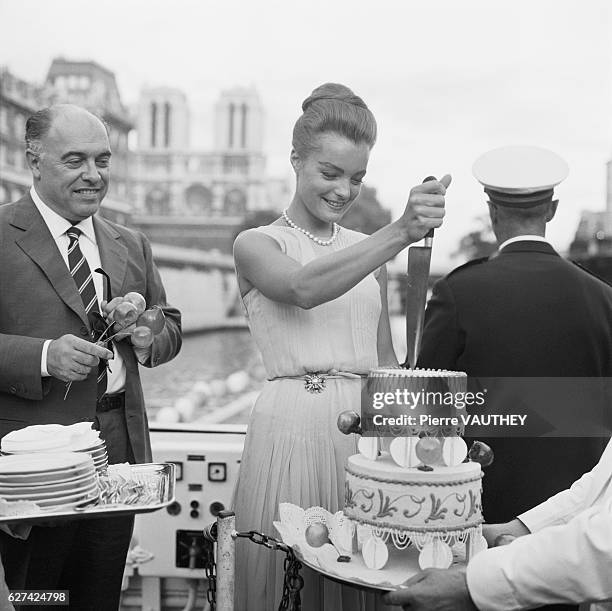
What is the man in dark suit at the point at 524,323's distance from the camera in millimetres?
1691

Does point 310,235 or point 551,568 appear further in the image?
point 310,235

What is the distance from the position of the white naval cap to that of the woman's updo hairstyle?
1.14 ft

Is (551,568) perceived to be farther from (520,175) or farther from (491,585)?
(520,175)

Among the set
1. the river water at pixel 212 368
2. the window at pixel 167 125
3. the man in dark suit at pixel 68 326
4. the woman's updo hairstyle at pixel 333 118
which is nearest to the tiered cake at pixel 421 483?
the woman's updo hairstyle at pixel 333 118

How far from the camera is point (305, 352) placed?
1607 mm

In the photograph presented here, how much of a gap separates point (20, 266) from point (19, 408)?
0.35 metres

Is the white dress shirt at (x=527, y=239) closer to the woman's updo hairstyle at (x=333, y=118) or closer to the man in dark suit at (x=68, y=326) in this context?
the woman's updo hairstyle at (x=333, y=118)

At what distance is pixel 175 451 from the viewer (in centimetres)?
260

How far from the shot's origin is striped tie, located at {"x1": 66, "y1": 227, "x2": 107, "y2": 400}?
1811 millimetres

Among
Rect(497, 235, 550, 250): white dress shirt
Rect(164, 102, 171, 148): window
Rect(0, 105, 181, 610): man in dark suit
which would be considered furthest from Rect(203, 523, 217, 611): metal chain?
Rect(164, 102, 171, 148): window

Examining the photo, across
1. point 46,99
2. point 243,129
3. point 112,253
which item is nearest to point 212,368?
point 46,99

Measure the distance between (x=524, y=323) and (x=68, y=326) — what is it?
111 centimetres

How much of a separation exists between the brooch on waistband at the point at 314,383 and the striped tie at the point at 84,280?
0.57m

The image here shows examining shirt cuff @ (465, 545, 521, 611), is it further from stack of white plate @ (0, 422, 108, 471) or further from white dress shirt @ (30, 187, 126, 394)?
white dress shirt @ (30, 187, 126, 394)
